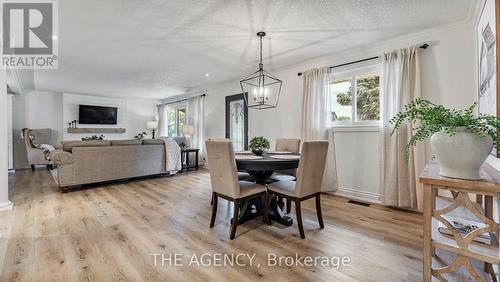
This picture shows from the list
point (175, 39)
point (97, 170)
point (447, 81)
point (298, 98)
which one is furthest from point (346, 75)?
point (97, 170)

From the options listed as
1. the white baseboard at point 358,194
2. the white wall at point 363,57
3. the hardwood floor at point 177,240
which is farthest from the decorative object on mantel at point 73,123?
the white baseboard at point 358,194

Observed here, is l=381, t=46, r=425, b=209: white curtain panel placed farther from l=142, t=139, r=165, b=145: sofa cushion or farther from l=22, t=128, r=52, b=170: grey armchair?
l=22, t=128, r=52, b=170: grey armchair

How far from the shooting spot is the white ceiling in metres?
2.26

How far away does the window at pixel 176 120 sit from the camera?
759 cm

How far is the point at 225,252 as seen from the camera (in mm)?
1881

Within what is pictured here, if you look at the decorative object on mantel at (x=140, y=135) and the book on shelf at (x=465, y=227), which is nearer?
the book on shelf at (x=465, y=227)

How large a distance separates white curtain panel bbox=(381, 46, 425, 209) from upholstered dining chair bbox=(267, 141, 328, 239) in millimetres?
1284

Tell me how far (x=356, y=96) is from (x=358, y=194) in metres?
1.50

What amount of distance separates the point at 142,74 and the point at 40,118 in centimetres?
411

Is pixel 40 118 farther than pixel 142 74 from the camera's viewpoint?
Yes

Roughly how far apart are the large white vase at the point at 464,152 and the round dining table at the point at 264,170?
4.13 feet

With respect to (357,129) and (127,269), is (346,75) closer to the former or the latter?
(357,129)

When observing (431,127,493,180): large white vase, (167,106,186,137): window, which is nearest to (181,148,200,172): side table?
(167,106,186,137): window

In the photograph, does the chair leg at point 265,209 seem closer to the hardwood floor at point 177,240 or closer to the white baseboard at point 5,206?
the hardwood floor at point 177,240
